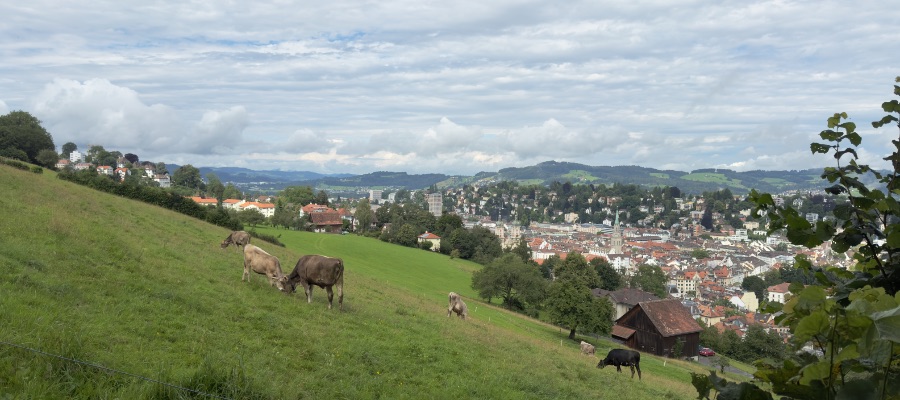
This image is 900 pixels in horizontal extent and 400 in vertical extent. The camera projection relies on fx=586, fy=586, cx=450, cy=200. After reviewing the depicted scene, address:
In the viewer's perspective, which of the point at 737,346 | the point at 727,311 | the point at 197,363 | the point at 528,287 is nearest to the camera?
the point at 197,363

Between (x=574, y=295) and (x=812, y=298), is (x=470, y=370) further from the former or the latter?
(x=574, y=295)

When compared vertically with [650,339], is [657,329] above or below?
above

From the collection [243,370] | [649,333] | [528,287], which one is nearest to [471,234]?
[528,287]

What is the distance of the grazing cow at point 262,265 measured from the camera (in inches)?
721

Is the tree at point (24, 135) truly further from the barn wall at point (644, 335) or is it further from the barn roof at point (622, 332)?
the barn wall at point (644, 335)

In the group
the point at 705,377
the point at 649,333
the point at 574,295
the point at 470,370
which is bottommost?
the point at 649,333

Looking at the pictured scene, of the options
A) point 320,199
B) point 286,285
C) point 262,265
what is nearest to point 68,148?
point 320,199

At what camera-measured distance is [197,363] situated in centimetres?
962

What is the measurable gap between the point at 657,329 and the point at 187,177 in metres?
117

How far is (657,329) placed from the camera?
5388 cm

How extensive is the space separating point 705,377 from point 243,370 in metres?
7.61

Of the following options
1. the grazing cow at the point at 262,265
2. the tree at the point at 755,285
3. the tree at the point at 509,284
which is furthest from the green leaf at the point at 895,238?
the tree at the point at 755,285

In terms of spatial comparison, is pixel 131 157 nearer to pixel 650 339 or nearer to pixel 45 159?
pixel 45 159

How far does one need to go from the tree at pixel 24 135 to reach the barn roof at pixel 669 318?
6371 cm
